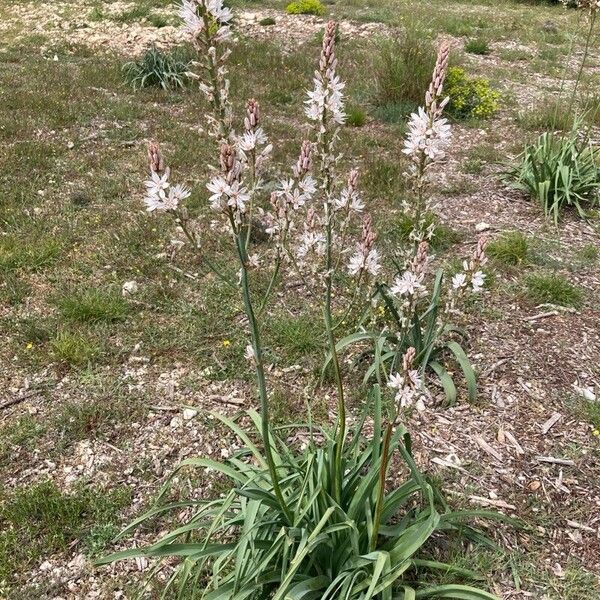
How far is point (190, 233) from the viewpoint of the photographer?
2.44 meters

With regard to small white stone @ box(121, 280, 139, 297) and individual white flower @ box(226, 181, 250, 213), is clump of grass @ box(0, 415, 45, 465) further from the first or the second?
individual white flower @ box(226, 181, 250, 213)

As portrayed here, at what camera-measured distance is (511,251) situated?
239 inches

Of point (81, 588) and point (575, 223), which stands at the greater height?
point (575, 223)

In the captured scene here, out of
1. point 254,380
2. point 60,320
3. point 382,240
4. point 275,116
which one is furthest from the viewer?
point 275,116

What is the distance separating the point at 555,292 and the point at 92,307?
4.10m

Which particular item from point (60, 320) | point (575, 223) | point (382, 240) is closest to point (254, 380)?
point (60, 320)

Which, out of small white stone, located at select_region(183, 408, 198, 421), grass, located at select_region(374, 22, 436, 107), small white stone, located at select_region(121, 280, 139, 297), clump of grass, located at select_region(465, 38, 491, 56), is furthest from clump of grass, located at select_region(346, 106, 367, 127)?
small white stone, located at select_region(183, 408, 198, 421)

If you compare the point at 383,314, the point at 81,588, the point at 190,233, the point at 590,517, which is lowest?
the point at 81,588

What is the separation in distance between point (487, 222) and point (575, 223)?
974 mm

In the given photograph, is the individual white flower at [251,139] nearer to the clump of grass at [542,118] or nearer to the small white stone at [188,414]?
the small white stone at [188,414]

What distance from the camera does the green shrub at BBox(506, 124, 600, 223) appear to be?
6.85 meters

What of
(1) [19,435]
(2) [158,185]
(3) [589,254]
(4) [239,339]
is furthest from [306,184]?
(3) [589,254]

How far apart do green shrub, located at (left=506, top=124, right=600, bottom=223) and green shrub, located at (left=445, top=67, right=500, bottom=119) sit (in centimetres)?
249

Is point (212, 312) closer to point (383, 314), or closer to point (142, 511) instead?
point (383, 314)
